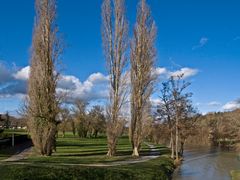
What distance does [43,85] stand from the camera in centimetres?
2883

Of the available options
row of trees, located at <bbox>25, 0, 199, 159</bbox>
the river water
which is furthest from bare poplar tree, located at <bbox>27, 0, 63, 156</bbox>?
the river water

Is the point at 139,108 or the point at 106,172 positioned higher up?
the point at 139,108

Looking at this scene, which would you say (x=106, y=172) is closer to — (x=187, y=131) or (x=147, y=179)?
(x=147, y=179)

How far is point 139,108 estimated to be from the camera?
1340 inches

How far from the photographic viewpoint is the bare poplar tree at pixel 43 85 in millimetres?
28266

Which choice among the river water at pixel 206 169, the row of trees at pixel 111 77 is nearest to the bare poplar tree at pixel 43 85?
the row of trees at pixel 111 77

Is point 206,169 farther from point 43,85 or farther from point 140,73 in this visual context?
point 43,85

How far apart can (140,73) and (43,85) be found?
9.33 m

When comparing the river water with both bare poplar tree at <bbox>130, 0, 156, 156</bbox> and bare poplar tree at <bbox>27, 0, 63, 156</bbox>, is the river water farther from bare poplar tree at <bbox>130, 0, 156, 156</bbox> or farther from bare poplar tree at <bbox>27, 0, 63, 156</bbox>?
bare poplar tree at <bbox>27, 0, 63, 156</bbox>

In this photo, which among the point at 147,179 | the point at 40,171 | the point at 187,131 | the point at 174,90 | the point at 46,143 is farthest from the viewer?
the point at 187,131

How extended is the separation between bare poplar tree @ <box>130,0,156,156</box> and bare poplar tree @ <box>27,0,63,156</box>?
7872 mm

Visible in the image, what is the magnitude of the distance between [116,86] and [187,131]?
60.2 feet

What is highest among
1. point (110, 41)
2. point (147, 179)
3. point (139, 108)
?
point (110, 41)

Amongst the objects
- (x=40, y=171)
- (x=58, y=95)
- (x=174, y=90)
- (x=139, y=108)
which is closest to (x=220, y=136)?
(x=174, y=90)
